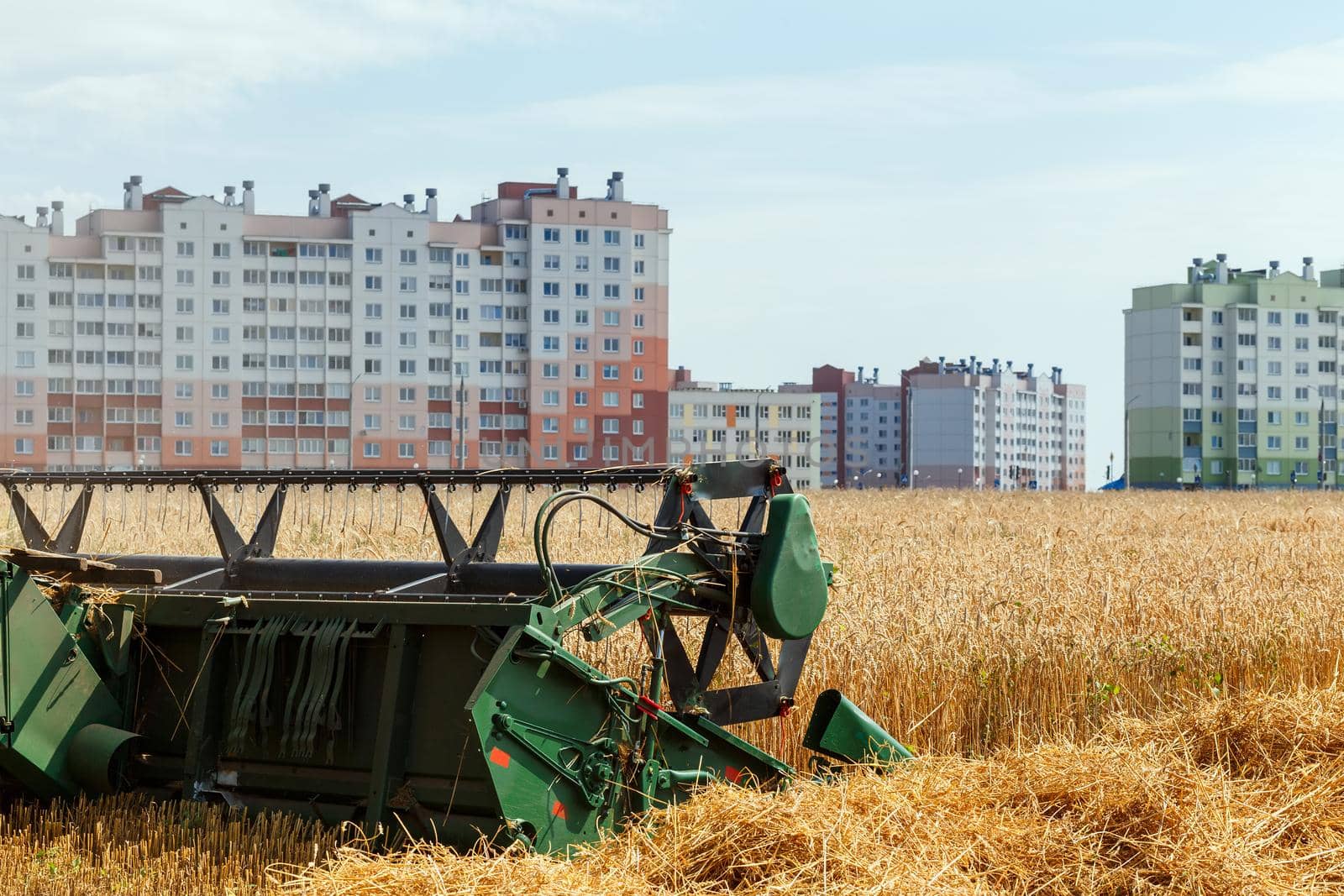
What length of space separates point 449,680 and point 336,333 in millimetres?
96765

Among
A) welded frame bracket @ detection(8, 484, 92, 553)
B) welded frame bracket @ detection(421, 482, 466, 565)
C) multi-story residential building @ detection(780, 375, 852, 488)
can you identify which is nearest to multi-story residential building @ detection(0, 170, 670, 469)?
multi-story residential building @ detection(780, 375, 852, 488)

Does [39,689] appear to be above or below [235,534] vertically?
below

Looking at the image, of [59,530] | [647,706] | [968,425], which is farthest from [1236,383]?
[647,706]

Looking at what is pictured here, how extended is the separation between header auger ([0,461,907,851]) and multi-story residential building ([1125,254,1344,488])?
114353 mm

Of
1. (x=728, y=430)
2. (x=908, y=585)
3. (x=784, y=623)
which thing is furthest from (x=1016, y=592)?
(x=728, y=430)

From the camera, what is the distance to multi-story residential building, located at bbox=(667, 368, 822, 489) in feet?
396

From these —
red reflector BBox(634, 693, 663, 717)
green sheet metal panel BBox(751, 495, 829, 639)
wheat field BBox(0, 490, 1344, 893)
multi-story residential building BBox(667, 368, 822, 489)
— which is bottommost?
wheat field BBox(0, 490, 1344, 893)

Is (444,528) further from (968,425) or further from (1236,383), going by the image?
(968,425)

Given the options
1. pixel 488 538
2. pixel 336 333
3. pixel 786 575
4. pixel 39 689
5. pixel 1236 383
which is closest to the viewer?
pixel 39 689

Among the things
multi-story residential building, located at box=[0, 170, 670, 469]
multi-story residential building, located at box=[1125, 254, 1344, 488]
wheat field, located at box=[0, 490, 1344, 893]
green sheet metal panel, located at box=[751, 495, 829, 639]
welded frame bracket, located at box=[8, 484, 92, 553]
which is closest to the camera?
wheat field, located at box=[0, 490, 1344, 893]

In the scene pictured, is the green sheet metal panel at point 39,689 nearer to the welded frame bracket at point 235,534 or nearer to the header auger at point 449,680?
the header auger at point 449,680

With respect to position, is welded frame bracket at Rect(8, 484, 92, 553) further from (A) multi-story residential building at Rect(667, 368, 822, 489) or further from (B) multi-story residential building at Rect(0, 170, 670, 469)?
(A) multi-story residential building at Rect(667, 368, 822, 489)

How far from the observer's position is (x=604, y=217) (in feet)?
343

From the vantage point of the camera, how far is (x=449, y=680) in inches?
260
